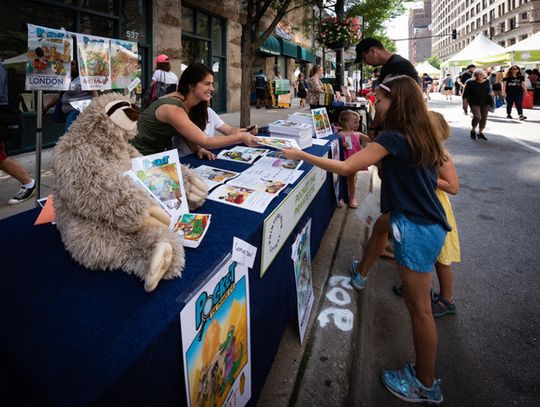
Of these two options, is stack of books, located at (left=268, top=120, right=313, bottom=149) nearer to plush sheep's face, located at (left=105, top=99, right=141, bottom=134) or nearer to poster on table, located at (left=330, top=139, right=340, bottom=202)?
poster on table, located at (left=330, top=139, right=340, bottom=202)

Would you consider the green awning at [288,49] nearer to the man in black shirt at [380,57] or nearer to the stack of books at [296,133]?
the man in black shirt at [380,57]

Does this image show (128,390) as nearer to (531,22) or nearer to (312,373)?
(312,373)

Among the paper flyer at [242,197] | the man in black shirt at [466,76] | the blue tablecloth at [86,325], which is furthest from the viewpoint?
the man in black shirt at [466,76]

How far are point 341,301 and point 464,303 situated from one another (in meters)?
1.01

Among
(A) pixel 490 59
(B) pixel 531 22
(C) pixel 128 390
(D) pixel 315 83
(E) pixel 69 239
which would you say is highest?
(B) pixel 531 22

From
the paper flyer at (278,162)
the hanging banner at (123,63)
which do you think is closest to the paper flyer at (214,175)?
the paper flyer at (278,162)

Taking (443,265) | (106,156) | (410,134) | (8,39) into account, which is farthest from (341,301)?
(8,39)

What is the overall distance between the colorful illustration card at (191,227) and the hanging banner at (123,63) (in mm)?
3152

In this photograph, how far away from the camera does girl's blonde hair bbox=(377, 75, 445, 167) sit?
174cm

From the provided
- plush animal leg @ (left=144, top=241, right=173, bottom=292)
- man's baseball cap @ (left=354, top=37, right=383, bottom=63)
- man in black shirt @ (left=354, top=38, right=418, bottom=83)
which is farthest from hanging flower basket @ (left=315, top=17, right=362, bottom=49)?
plush animal leg @ (left=144, top=241, right=173, bottom=292)

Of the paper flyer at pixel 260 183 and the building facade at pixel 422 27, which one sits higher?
the building facade at pixel 422 27

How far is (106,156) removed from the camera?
131 cm

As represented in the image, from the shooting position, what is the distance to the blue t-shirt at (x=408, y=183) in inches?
69.7

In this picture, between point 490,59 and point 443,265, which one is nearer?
point 443,265
